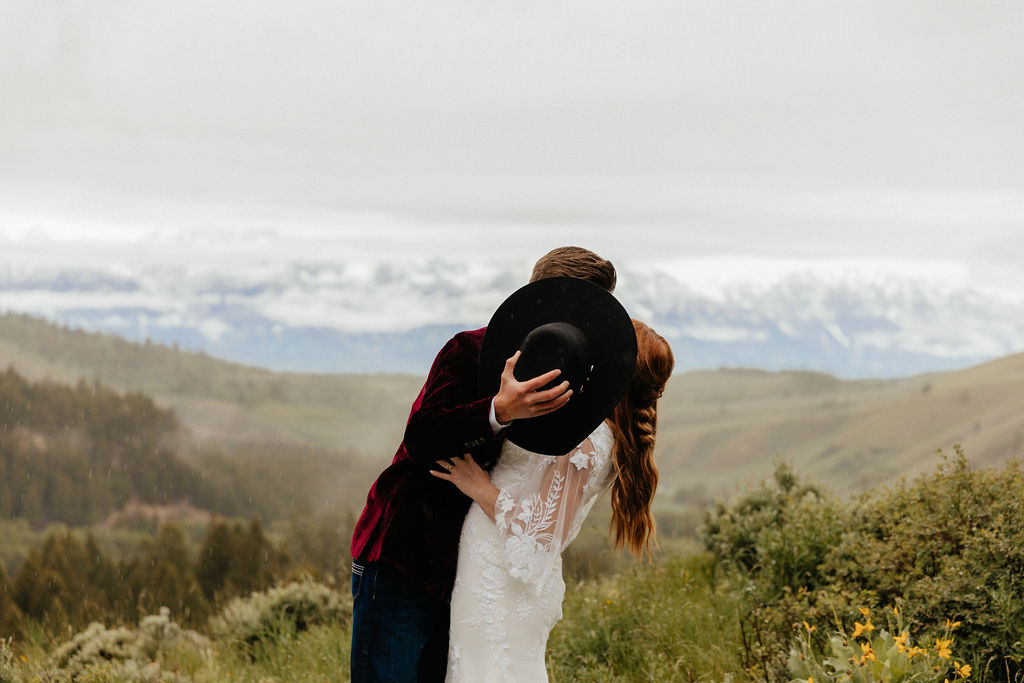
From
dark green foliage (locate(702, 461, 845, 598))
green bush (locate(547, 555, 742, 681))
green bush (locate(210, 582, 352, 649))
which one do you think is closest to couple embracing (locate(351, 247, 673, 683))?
green bush (locate(547, 555, 742, 681))

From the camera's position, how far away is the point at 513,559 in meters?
2.86

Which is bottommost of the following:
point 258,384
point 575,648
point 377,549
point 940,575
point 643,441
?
point 258,384

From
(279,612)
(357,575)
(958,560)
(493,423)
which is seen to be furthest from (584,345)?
(279,612)

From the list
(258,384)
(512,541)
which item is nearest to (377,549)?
(512,541)

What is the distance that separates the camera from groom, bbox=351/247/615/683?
2.88 m

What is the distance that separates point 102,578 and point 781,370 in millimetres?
90390

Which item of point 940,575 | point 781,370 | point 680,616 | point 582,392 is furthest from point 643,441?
point 781,370

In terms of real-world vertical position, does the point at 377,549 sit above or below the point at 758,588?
above

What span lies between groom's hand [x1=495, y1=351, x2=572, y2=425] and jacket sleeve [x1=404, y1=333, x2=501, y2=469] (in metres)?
0.10

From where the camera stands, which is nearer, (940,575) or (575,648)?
(940,575)

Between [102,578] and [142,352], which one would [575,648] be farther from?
[142,352]

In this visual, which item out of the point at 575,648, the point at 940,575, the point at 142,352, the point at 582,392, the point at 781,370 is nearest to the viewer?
the point at 582,392

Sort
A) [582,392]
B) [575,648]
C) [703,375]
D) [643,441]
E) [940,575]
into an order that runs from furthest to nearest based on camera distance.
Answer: [703,375] → [575,648] → [940,575] → [643,441] → [582,392]

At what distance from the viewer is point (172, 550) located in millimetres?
21672
